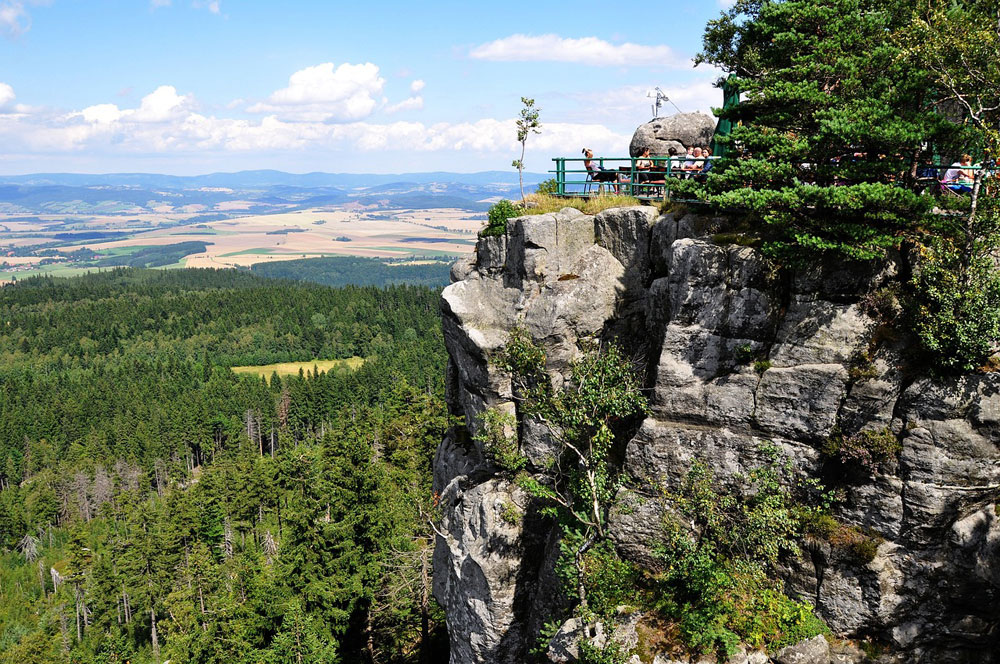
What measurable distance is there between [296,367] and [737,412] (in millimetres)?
171346

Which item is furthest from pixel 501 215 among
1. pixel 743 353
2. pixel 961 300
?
pixel 961 300

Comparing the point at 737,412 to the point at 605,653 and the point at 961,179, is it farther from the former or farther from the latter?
the point at 961,179

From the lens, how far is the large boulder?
105ft

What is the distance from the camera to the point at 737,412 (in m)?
21.4

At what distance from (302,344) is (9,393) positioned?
238 ft

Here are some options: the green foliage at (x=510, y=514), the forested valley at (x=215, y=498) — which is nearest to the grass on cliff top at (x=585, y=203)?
the green foliage at (x=510, y=514)

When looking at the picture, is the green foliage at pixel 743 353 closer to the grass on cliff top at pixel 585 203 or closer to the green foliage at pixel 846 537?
the green foliage at pixel 846 537

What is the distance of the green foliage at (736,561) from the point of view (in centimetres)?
1892

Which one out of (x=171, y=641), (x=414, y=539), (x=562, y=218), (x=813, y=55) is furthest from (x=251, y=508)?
(x=813, y=55)

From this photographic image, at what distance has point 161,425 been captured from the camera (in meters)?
118

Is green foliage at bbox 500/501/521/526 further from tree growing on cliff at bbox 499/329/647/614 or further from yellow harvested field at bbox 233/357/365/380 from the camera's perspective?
yellow harvested field at bbox 233/357/365/380

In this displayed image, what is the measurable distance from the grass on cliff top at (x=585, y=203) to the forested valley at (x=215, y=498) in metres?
15.2

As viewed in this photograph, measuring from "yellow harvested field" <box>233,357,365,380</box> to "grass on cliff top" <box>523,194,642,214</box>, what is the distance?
145430 millimetres

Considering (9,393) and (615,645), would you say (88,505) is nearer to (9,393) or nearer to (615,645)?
(9,393)
